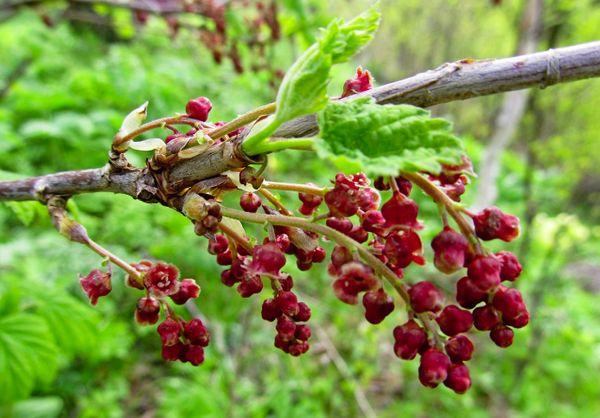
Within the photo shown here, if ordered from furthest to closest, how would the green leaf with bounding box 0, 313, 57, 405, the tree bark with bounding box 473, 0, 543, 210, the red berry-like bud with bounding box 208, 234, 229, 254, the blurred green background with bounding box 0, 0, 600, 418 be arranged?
the tree bark with bounding box 473, 0, 543, 210, the blurred green background with bounding box 0, 0, 600, 418, the green leaf with bounding box 0, 313, 57, 405, the red berry-like bud with bounding box 208, 234, 229, 254

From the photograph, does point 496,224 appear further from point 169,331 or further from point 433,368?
point 169,331

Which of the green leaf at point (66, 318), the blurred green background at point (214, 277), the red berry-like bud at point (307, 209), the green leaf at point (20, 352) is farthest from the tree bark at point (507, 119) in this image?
the red berry-like bud at point (307, 209)

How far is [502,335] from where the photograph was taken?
2.85 feet

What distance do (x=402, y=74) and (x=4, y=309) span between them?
47.6ft

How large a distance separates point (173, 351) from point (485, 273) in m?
0.61

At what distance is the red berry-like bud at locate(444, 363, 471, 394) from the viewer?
32.7 inches

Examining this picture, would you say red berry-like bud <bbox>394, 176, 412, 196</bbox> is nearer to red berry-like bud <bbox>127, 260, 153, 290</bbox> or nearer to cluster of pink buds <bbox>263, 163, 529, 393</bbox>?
cluster of pink buds <bbox>263, 163, 529, 393</bbox>

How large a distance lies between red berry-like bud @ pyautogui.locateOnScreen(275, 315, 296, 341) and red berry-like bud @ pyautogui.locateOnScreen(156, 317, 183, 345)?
0.70ft

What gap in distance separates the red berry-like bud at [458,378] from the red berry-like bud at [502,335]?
0.08 m

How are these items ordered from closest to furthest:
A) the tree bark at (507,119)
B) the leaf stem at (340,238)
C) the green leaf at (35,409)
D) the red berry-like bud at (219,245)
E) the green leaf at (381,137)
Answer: the green leaf at (381,137) < the leaf stem at (340,238) < the red berry-like bud at (219,245) < the green leaf at (35,409) < the tree bark at (507,119)

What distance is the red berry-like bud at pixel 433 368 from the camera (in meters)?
0.81

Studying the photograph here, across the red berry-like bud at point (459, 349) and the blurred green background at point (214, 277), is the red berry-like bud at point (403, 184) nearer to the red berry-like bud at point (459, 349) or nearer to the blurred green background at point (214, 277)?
the red berry-like bud at point (459, 349)

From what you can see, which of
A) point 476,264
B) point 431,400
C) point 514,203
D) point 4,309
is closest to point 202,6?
point 4,309

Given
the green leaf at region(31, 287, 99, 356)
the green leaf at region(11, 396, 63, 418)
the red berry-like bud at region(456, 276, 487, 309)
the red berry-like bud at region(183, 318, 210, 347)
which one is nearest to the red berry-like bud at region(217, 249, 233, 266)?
the red berry-like bud at region(183, 318, 210, 347)
